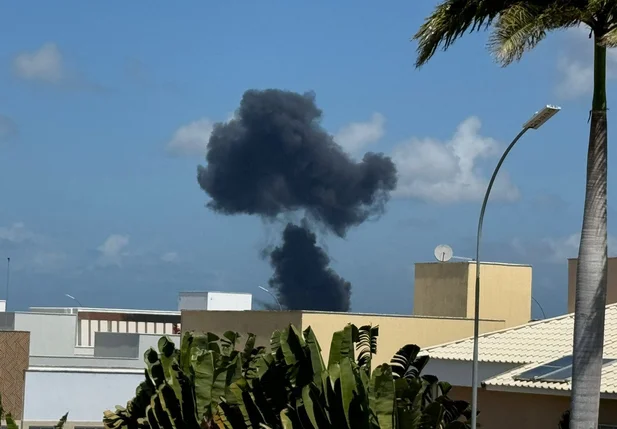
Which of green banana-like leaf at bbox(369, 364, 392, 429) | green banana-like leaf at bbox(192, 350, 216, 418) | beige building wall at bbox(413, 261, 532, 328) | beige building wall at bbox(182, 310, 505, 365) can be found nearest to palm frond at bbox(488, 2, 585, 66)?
green banana-like leaf at bbox(369, 364, 392, 429)

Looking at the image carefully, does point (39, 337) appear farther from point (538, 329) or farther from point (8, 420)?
point (8, 420)

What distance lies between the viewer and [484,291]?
49.2m

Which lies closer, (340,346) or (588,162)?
(588,162)

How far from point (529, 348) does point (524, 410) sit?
3.87 m

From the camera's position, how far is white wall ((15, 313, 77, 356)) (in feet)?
227

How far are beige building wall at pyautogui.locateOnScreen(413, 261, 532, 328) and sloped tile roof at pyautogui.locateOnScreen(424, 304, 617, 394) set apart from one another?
29.8 feet

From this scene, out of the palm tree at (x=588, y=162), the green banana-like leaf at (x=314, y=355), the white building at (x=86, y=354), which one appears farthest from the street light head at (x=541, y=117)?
the white building at (x=86, y=354)

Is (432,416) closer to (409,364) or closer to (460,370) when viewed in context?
(409,364)

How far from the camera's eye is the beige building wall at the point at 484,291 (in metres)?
49.1

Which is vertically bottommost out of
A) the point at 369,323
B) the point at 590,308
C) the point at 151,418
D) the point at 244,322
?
the point at 151,418

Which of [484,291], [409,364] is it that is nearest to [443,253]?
[484,291]

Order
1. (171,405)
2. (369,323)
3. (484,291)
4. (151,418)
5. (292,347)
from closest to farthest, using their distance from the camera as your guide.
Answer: (292,347) → (171,405) → (151,418) → (369,323) → (484,291)

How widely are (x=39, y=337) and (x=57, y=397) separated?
16710 mm

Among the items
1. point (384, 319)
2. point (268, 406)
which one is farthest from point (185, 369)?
point (384, 319)
